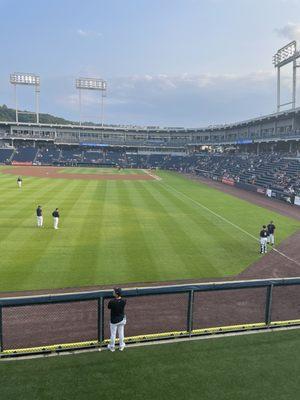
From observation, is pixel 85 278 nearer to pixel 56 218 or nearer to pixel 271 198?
pixel 56 218

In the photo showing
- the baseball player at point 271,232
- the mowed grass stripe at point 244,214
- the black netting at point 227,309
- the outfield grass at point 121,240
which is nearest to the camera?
the black netting at point 227,309

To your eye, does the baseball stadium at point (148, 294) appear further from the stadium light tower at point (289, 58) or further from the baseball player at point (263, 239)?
the stadium light tower at point (289, 58)

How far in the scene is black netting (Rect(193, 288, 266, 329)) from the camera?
977cm

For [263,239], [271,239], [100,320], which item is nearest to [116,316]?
[100,320]

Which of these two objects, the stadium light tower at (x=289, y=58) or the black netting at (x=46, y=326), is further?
the stadium light tower at (x=289, y=58)

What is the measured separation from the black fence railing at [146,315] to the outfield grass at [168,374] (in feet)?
2.22

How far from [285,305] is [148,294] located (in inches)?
220

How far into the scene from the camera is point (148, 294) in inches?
324

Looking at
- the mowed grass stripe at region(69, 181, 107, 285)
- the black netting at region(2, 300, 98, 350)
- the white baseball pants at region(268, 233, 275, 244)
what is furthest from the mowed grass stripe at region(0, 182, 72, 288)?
the white baseball pants at region(268, 233, 275, 244)

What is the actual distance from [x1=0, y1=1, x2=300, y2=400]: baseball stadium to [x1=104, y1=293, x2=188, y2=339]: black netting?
0.06 metres

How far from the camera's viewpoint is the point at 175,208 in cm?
3219

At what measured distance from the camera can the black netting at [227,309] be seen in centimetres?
977

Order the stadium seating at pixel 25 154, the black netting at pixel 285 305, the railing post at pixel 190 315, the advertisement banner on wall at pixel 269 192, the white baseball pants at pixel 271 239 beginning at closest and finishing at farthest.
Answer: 1. the railing post at pixel 190 315
2. the black netting at pixel 285 305
3. the white baseball pants at pixel 271 239
4. the advertisement banner on wall at pixel 269 192
5. the stadium seating at pixel 25 154

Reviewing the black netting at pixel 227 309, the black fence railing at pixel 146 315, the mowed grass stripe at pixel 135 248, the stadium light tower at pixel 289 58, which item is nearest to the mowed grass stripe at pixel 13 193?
the mowed grass stripe at pixel 135 248
